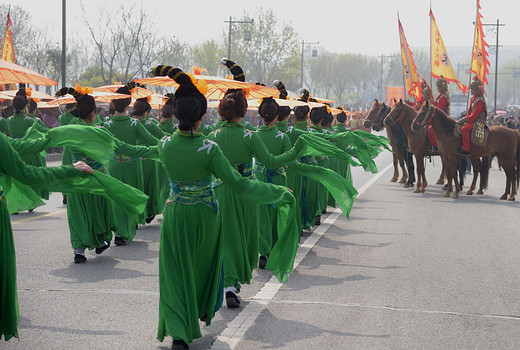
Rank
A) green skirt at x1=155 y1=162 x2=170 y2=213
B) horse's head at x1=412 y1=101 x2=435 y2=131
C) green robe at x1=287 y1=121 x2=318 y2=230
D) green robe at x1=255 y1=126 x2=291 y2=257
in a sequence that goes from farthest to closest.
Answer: horse's head at x1=412 y1=101 x2=435 y2=131, green skirt at x1=155 y1=162 x2=170 y2=213, green robe at x1=287 y1=121 x2=318 y2=230, green robe at x1=255 y1=126 x2=291 y2=257

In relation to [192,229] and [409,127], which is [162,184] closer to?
[409,127]

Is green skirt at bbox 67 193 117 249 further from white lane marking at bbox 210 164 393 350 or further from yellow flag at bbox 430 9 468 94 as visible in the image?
Result: yellow flag at bbox 430 9 468 94

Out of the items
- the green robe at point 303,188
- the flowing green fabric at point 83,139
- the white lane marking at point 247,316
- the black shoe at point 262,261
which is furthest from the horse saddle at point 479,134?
the flowing green fabric at point 83,139

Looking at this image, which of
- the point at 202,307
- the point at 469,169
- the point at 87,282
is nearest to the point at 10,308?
the point at 202,307

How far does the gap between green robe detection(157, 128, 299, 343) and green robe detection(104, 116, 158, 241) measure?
4341mm

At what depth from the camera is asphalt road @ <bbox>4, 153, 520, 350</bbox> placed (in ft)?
20.6

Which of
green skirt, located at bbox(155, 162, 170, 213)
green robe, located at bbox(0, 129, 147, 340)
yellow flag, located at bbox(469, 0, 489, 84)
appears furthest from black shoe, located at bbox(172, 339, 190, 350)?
Answer: yellow flag, located at bbox(469, 0, 489, 84)

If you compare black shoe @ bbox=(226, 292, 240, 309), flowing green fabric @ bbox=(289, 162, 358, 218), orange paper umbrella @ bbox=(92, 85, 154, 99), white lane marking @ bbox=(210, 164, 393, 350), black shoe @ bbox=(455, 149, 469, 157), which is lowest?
white lane marking @ bbox=(210, 164, 393, 350)

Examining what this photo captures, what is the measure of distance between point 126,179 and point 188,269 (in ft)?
18.3

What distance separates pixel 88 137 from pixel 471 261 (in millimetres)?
5165

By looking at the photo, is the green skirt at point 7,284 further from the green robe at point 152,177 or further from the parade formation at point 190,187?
the green robe at point 152,177

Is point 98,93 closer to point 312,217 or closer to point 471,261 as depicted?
point 312,217

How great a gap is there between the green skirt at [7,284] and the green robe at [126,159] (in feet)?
15.6

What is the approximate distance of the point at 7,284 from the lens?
5.55 meters
